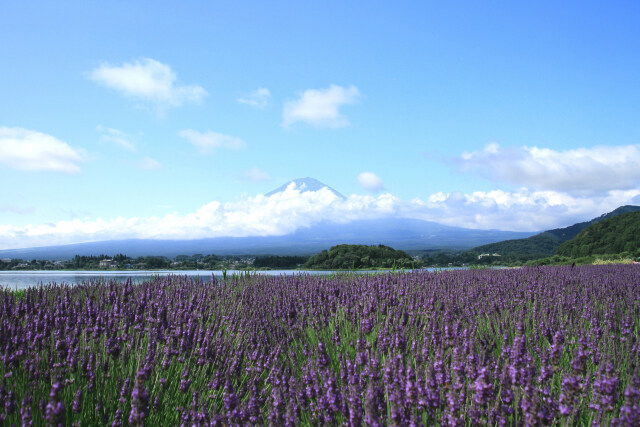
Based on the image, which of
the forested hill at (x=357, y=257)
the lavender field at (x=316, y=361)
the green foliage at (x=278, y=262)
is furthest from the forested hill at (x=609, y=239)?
the lavender field at (x=316, y=361)

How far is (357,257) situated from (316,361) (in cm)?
1174

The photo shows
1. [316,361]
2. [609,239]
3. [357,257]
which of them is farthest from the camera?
[609,239]

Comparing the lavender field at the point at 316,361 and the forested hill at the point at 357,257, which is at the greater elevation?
the forested hill at the point at 357,257

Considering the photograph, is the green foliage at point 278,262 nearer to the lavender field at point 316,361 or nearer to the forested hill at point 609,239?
the lavender field at point 316,361

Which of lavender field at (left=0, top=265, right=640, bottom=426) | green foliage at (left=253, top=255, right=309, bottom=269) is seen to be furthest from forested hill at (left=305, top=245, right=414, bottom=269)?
lavender field at (left=0, top=265, right=640, bottom=426)

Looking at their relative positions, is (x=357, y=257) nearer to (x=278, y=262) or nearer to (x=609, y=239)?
(x=278, y=262)

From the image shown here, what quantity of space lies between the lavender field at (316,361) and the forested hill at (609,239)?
15215mm

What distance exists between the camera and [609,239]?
19.7 metres

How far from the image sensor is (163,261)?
14.7 m

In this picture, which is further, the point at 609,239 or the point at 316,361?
the point at 609,239

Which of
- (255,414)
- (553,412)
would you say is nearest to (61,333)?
(255,414)

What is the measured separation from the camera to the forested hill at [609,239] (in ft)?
61.6

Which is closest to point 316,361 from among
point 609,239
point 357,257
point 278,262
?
point 357,257

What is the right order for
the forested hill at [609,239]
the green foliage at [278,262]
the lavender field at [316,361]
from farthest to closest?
the forested hill at [609,239] → the green foliage at [278,262] → the lavender field at [316,361]
